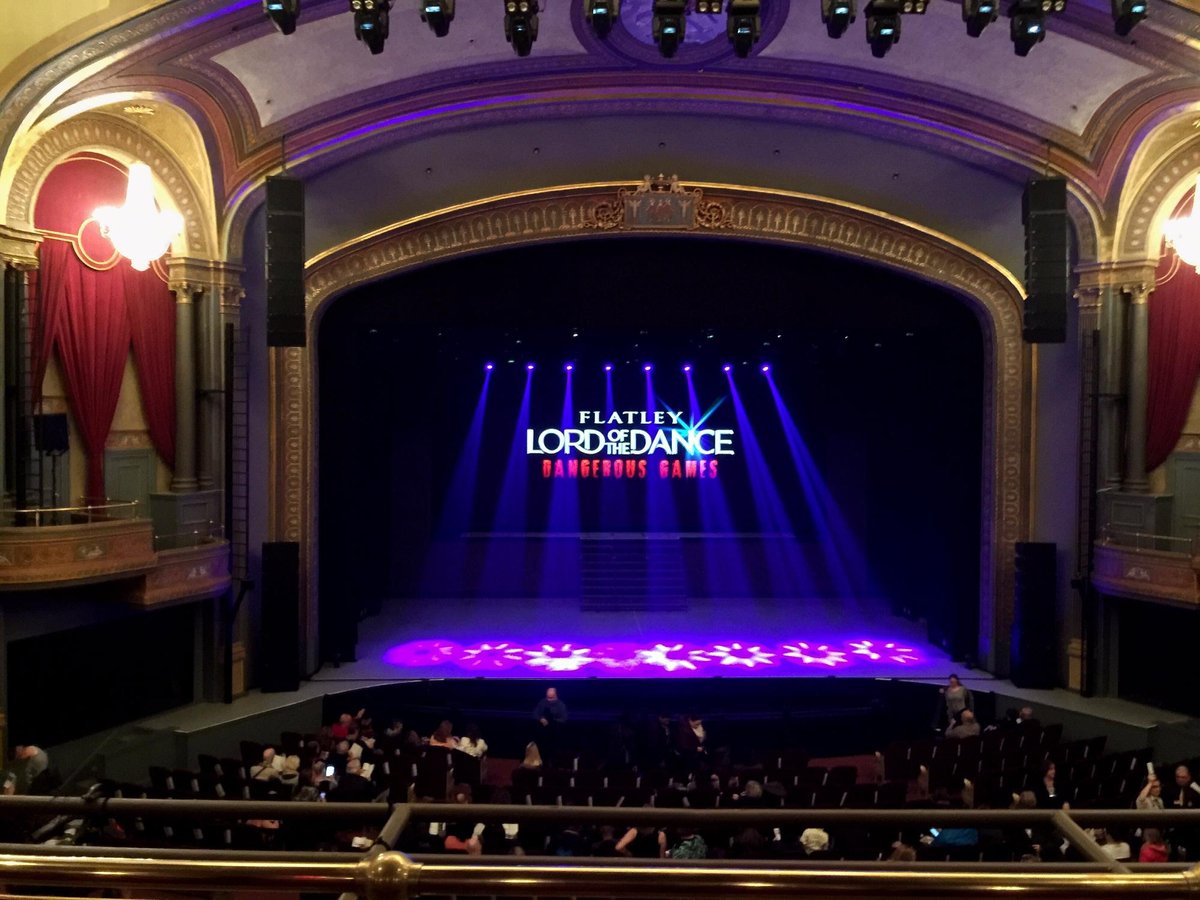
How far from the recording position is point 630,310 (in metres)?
14.9

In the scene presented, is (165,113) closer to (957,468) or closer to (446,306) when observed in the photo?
(446,306)

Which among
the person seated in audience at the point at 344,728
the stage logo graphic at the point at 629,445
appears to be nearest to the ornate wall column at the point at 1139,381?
the stage logo graphic at the point at 629,445

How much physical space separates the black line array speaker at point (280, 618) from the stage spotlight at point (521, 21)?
7.53 metres

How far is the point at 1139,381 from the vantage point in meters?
13.4

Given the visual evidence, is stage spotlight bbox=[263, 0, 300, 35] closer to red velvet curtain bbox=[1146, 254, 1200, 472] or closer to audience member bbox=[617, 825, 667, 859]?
audience member bbox=[617, 825, 667, 859]

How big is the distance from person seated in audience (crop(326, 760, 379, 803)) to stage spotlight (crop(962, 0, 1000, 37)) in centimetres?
741

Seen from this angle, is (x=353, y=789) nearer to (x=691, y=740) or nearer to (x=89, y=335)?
(x=691, y=740)

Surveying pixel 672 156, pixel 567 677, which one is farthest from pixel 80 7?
pixel 567 677

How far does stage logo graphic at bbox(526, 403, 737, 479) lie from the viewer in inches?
736

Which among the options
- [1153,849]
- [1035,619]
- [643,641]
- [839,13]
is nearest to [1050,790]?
[1153,849]

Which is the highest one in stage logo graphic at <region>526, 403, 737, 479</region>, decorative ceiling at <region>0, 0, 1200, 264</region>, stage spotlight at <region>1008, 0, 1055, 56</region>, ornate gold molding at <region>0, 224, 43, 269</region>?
decorative ceiling at <region>0, 0, 1200, 264</region>

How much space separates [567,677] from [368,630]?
4549mm

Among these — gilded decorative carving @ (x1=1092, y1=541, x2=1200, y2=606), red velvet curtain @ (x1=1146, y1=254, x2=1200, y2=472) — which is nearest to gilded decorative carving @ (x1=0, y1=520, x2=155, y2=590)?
gilded decorative carving @ (x1=1092, y1=541, x2=1200, y2=606)

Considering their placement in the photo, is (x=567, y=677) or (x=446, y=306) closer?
(x=567, y=677)
